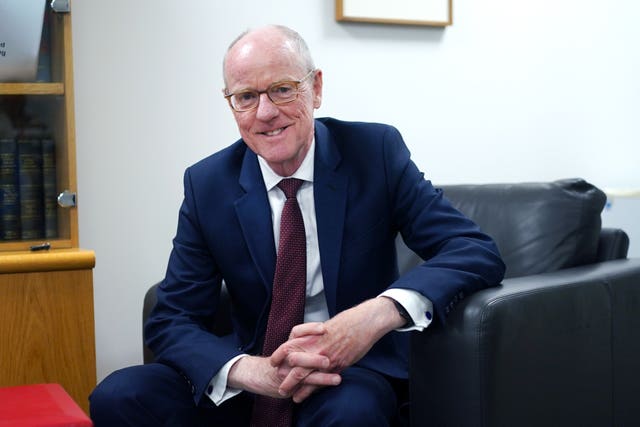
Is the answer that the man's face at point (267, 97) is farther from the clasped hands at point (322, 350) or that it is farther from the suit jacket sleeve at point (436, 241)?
the clasped hands at point (322, 350)

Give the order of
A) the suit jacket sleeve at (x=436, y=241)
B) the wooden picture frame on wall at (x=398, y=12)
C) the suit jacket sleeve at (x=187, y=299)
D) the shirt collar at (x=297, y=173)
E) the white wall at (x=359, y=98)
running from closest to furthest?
1. the suit jacket sleeve at (x=436, y=241)
2. the suit jacket sleeve at (x=187, y=299)
3. the shirt collar at (x=297, y=173)
4. the white wall at (x=359, y=98)
5. the wooden picture frame on wall at (x=398, y=12)

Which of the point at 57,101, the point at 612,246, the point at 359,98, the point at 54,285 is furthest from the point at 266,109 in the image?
the point at 359,98

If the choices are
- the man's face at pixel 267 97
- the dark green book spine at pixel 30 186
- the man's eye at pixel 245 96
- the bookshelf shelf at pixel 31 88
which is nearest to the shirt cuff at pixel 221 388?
the man's face at pixel 267 97

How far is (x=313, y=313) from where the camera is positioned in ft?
6.79

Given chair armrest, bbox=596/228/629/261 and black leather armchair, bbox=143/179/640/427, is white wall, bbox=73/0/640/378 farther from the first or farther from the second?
chair armrest, bbox=596/228/629/261

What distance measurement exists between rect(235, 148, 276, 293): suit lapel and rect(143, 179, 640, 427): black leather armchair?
394 mm

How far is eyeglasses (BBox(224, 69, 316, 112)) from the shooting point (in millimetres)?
1997

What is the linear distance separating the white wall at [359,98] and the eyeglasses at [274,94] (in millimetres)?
876

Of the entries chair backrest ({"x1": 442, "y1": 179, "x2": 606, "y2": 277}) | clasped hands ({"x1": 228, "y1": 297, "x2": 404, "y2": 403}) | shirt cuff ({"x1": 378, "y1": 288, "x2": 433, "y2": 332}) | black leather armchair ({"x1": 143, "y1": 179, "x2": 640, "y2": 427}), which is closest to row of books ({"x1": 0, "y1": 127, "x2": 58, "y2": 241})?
black leather armchair ({"x1": 143, "y1": 179, "x2": 640, "y2": 427})

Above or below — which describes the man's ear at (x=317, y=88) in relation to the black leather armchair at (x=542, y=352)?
above

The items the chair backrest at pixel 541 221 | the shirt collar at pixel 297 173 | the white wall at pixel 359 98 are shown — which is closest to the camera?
the shirt collar at pixel 297 173

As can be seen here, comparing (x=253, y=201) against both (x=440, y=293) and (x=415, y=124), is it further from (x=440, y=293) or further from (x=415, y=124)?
(x=415, y=124)

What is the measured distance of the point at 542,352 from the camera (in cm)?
179

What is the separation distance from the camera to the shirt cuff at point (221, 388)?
1886 millimetres
